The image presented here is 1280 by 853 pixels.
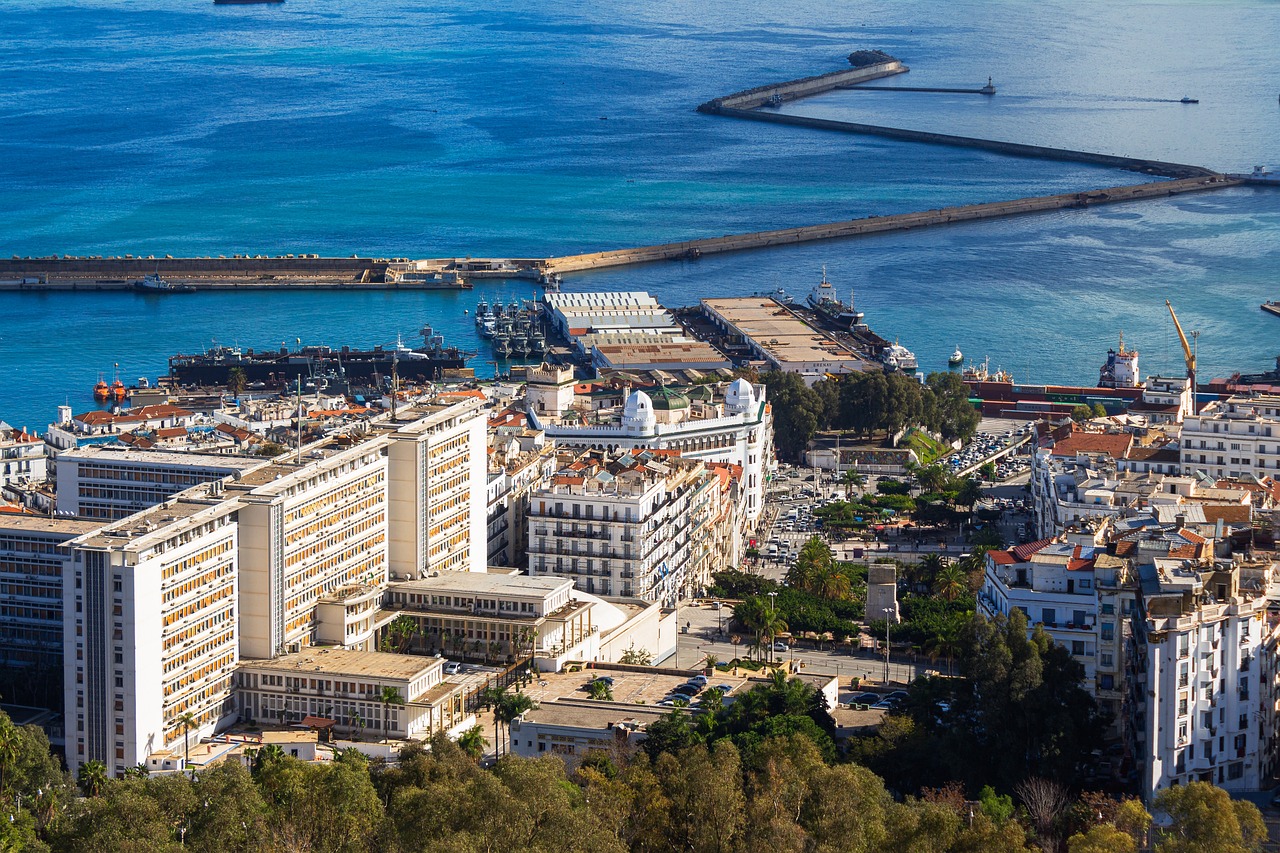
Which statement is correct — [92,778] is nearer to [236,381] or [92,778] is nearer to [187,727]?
[187,727]

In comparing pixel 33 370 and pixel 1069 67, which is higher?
pixel 1069 67

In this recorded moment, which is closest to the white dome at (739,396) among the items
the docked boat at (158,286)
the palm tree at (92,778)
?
the palm tree at (92,778)

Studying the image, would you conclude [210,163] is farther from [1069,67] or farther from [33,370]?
[1069,67]

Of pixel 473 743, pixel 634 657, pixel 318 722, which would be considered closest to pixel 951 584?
pixel 634 657

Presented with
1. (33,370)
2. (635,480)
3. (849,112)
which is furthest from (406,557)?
(849,112)

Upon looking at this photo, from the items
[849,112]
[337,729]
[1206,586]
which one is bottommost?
[337,729]

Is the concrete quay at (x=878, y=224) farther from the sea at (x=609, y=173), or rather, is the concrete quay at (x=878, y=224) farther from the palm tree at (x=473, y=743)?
the palm tree at (x=473, y=743)

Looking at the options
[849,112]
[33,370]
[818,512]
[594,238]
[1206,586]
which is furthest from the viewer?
[849,112]

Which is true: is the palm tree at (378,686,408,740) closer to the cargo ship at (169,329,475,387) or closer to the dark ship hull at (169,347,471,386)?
the cargo ship at (169,329,475,387)
